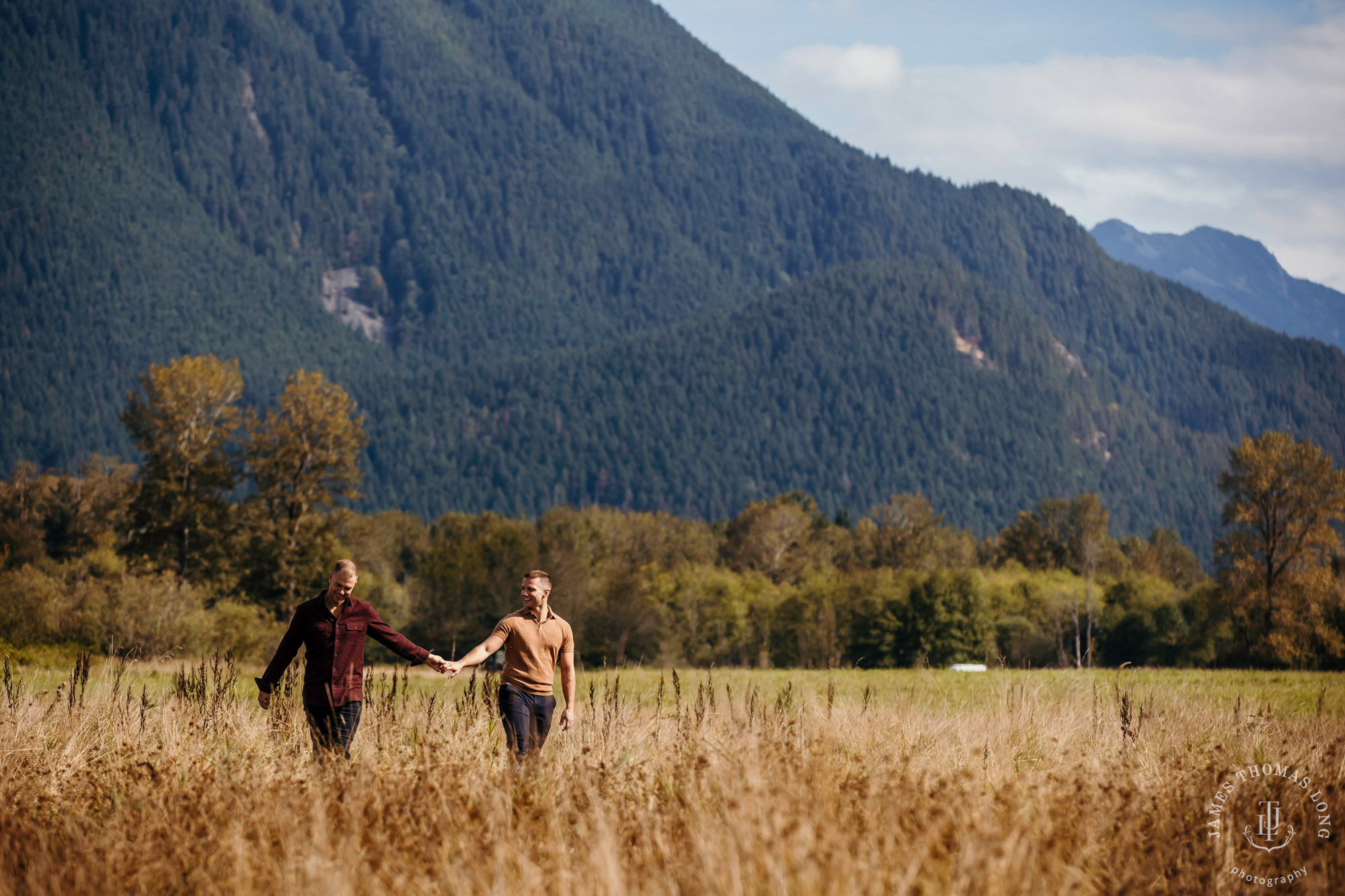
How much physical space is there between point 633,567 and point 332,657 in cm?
7577

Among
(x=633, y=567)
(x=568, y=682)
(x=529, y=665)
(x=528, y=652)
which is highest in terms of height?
(x=633, y=567)

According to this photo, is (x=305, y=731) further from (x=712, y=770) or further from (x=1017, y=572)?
(x=1017, y=572)

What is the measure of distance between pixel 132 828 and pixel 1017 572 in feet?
269

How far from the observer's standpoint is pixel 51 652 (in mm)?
30703

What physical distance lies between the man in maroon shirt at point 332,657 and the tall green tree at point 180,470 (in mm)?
41349

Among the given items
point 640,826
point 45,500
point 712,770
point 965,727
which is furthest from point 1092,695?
point 45,500

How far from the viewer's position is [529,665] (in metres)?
10.2

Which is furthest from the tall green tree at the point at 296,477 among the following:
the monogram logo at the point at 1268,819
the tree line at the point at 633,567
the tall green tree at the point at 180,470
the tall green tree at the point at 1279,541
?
the monogram logo at the point at 1268,819

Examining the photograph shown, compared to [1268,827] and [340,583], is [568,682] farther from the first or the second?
[1268,827]

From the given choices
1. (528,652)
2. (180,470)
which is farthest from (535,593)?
(180,470)

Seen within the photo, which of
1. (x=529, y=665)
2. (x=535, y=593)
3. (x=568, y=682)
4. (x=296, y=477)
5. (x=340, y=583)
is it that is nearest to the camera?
(x=340, y=583)

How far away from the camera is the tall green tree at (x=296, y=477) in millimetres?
48688

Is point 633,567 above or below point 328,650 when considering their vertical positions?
above

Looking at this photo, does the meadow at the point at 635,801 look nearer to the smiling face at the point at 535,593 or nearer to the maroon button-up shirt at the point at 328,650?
the maroon button-up shirt at the point at 328,650
